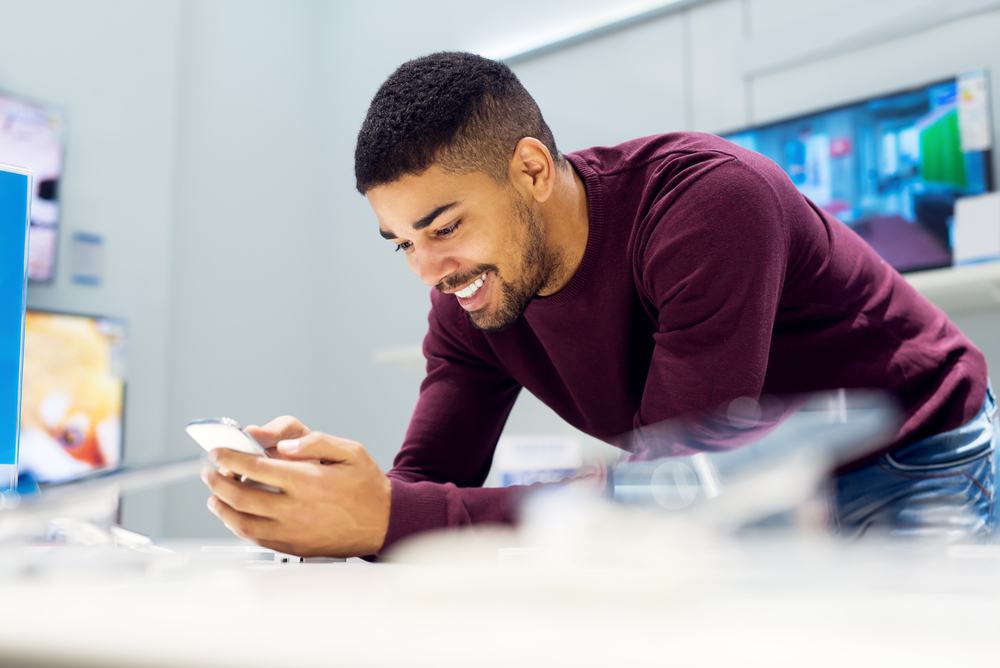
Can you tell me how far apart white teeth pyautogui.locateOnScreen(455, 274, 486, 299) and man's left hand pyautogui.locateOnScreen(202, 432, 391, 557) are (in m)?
0.41

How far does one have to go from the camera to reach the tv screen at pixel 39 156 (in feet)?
8.80

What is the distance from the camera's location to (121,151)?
3068mm

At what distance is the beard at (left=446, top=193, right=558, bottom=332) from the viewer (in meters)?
1.14

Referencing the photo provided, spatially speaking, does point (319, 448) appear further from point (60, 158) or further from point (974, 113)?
point (60, 158)

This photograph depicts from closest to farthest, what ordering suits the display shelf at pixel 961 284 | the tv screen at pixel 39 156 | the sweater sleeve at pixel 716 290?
the sweater sleeve at pixel 716 290
the display shelf at pixel 961 284
the tv screen at pixel 39 156

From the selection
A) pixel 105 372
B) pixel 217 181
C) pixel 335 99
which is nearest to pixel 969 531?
pixel 105 372

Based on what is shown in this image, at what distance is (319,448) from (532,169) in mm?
529

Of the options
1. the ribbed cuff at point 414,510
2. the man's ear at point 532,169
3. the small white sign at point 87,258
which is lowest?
the small white sign at point 87,258

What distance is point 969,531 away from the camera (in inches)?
39.8

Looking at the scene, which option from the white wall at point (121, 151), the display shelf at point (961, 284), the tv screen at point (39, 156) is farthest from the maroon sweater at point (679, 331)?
the white wall at point (121, 151)

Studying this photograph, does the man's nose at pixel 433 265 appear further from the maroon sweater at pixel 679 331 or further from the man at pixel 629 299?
the maroon sweater at pixel 679 331

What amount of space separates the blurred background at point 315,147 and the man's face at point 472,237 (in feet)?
4.26

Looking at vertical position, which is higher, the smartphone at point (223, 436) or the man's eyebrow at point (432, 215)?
the man's eyebrow at point (432, 215)

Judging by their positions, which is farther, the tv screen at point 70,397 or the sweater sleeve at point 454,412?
the tv screen at point 70,397
